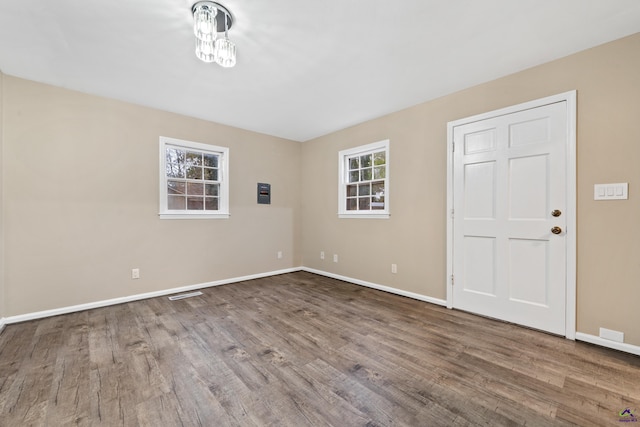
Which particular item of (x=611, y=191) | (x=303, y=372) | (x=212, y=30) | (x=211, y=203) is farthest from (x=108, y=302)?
(x=611, y=191)

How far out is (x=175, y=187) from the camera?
3.81 meters

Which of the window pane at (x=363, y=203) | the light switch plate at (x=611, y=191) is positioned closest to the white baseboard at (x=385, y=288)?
the window pane at (x=363, y=203)

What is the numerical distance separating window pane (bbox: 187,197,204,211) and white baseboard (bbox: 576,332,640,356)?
4.57 meters

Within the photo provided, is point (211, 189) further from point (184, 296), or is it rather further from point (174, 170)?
point (184, 296)

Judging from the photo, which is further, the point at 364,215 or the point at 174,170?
the point at 364,215

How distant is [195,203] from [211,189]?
13.7 inches

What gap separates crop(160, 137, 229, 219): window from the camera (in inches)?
145

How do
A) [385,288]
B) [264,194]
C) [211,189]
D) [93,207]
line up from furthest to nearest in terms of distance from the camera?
1. [264,194]
2. [211,189]
3. [385,288]
4. [93,207]

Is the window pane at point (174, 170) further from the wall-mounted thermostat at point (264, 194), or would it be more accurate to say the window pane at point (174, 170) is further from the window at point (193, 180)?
the wall-mounted thermostat at point (264, 194)

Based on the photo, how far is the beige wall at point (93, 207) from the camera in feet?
8.99

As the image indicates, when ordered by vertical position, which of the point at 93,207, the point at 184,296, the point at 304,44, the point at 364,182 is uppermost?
the point at 304,44

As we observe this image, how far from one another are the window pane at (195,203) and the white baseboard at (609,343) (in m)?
4.57

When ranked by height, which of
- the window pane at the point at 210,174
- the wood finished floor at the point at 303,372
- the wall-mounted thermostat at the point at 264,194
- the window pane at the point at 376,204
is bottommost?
the wood finished floor at the point at 303,372

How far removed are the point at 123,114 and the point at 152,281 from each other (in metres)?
2.17
